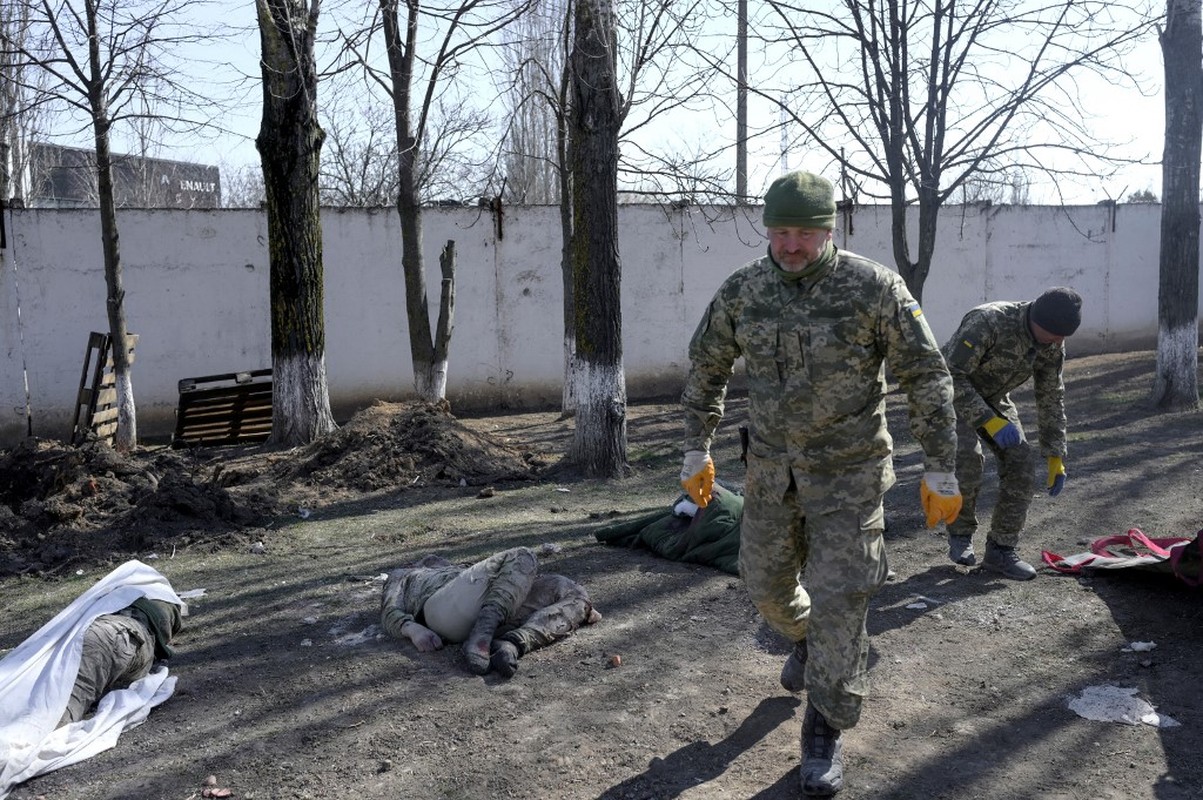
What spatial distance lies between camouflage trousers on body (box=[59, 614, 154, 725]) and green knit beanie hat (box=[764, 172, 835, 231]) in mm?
3025

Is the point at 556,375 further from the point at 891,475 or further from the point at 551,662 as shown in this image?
the point at 891,475

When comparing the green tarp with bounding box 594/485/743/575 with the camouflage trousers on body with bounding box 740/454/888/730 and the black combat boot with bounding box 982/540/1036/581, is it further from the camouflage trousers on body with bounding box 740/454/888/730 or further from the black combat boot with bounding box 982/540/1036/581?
the camouflage trousers on body with bounding box 740/454/888/730

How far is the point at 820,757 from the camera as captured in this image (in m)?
3.29

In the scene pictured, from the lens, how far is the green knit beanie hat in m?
3.28

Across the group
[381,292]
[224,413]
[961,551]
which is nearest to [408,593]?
[961,551]

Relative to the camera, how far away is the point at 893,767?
3.45 meters

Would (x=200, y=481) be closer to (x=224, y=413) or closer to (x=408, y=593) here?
(x=224, y=413)

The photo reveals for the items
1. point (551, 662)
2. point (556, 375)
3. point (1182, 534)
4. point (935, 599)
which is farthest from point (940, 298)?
point (551, 662)

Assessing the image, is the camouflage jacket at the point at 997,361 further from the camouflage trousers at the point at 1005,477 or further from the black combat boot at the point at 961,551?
the black combat boot at the point at 961,551

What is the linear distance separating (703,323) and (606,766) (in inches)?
62.5

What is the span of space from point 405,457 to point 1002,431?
5493mm

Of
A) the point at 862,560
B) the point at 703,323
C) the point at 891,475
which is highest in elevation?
the point at 703,323

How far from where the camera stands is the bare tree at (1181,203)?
35.2ft

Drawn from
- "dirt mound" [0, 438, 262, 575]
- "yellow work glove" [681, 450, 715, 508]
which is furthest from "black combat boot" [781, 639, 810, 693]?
"dirt mound" [0, 438, 262, 575]
